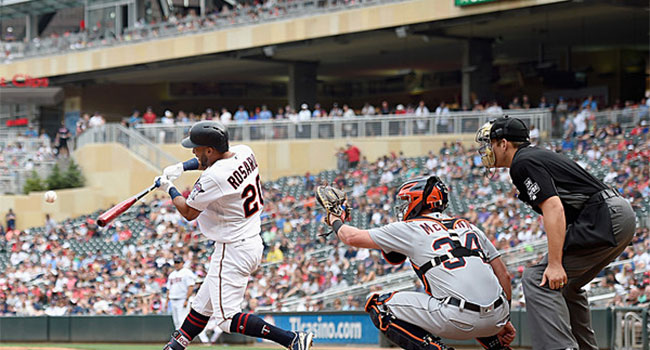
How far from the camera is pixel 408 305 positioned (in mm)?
5660

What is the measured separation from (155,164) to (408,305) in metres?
24.9

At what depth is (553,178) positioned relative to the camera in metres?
5.58

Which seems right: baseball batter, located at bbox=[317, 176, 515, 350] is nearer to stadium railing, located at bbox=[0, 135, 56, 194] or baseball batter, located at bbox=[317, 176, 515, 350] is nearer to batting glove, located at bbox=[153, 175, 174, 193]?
batting glove, located at bbox=[153, 175, 174, 193]

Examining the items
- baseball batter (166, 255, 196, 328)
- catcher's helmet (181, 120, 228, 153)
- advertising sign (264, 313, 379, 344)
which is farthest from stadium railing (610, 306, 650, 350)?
catcher's helmet (181, 120, 228, 153)

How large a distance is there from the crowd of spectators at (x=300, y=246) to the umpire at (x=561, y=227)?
24.4ft

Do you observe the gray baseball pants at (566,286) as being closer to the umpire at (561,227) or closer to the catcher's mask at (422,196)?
the umpire at (561,227)

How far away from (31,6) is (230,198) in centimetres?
3992

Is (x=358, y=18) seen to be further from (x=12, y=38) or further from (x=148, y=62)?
(x=12, y=38)

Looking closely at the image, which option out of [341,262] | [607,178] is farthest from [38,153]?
[607,178]

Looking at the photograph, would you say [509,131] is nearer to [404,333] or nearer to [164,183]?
[404,333]

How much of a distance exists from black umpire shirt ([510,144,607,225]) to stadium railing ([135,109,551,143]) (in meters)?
18.0

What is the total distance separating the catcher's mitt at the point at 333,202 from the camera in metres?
5.88

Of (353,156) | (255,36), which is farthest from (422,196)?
(255,36)

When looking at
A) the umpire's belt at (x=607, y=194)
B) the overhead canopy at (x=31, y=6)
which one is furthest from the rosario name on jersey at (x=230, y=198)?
the overhead canopy at (x=31, y=6)
